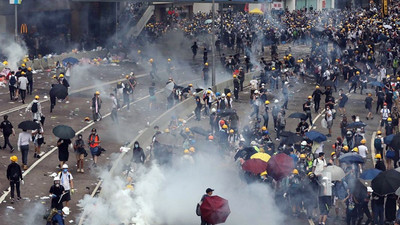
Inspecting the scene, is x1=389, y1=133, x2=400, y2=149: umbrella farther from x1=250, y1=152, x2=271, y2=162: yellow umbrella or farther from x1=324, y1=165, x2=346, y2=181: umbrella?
x1=250, y1=152, x2=271, y2=162: yellow umbrella

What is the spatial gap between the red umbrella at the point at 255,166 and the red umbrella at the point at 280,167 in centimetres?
50

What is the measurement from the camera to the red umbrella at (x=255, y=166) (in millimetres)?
22422

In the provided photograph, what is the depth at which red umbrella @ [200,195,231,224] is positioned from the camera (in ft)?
60.6

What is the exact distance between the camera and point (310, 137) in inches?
1058

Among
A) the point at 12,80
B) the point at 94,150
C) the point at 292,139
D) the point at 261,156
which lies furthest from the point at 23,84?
the point at 261,156

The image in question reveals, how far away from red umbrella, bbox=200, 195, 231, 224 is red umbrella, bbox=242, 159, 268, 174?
3912mm

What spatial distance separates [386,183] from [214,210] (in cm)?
416

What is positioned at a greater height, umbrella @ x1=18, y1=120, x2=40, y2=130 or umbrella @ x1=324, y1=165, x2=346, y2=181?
umbrella @ x1=18, y1=120, x2=40, y2=130

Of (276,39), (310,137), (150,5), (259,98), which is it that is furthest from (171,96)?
(150,5)

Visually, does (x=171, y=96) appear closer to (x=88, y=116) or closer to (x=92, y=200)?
(x=88, y=116)

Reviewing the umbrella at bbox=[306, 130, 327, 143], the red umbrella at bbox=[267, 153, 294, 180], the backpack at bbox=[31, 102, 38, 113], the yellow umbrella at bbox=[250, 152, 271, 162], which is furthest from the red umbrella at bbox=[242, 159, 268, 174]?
the backpack at bbox=[31, 102, 38, 113]

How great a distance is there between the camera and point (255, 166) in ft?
73.7

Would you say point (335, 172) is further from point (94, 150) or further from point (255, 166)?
point (94, 150)

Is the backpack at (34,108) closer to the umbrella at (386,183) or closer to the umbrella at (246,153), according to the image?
the umbrella at (246,153)
